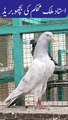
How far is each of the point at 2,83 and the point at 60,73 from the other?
0.99 meters

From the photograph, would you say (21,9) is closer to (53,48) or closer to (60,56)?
(53,48)

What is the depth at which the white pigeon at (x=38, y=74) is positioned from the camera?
3492 mm

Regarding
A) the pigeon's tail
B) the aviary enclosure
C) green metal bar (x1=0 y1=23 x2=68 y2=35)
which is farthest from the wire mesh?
the pigeon's tail

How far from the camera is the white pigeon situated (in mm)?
3492

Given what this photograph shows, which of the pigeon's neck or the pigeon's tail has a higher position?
the pigeon's neck

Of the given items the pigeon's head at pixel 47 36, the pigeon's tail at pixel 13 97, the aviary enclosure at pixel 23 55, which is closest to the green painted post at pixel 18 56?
the aviary enclosure at pixel 23 55

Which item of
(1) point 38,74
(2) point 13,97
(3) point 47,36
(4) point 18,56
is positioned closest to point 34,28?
(3) point 47,36

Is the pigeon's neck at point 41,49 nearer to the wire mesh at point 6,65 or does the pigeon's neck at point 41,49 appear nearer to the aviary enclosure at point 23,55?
the aviary enclosure at point 23,55

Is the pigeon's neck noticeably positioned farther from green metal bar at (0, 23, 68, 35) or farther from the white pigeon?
green metal bar at (0, 23, 68, 35)

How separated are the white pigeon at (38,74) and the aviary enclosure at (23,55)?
0.65ft

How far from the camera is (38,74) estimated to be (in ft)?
11.4

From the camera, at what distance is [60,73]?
504 cm

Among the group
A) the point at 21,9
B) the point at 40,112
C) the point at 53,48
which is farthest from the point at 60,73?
the point at 40,112

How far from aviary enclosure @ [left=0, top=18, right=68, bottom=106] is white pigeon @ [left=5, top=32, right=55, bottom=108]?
0.65 feet
